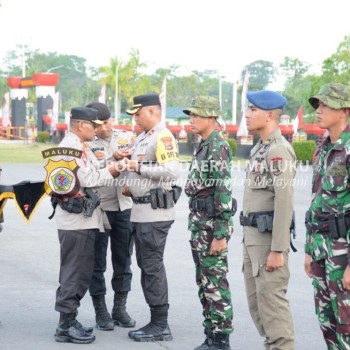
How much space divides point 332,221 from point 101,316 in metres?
2.85

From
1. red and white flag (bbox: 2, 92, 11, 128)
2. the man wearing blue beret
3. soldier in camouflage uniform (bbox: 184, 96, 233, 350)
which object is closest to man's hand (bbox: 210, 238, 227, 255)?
soldier in camouflage uniform (bbox: 184, 96, 233, 350)

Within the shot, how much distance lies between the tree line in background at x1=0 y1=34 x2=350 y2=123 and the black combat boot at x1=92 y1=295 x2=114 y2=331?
38.5 meters

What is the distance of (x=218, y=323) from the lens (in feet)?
19.4

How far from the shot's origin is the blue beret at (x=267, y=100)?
17.1 feet

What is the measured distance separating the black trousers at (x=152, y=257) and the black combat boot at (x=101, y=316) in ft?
1.74

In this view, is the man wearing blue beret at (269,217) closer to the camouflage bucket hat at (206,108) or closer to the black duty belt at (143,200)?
the camouflage bucket hat at (206,108)

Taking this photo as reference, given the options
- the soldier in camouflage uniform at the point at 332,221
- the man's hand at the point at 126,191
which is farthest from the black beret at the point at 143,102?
the soldier in camouflage uniform at the point at 332,221

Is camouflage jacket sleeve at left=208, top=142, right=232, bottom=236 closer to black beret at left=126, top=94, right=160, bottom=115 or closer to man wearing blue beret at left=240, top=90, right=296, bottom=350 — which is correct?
man wearing blue beret at left=240, top=90, right=296, bottom=350

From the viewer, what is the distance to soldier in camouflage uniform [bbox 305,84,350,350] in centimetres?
440

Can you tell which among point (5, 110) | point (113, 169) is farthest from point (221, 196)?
point (5, 110)

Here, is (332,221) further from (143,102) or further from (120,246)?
(120,246)

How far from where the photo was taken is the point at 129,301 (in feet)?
24.9

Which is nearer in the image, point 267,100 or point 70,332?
point 267,100

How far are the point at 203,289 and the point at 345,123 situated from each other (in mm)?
1938
